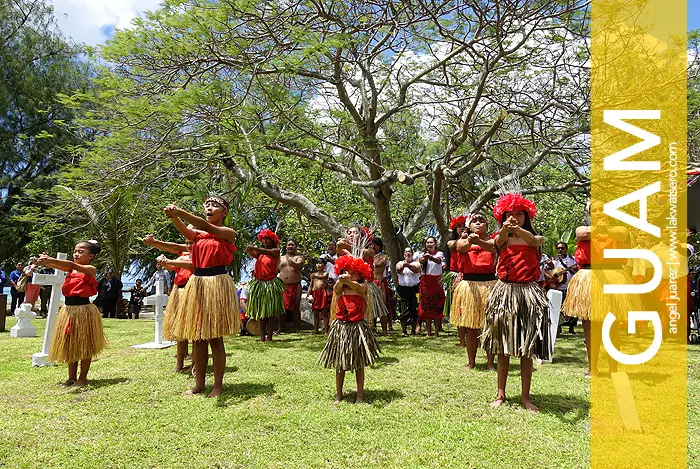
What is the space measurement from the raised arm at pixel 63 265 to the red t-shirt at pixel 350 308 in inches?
90.0

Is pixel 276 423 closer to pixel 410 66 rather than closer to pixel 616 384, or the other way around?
pixel 616 384

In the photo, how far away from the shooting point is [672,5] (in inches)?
262

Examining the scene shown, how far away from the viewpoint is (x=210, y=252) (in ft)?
13.7

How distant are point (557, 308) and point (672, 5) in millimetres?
4437

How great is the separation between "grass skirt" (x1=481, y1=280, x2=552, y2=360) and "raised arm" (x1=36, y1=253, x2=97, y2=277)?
3.49m

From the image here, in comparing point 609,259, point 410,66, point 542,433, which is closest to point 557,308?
point 609,259

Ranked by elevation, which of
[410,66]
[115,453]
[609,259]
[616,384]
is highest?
[410,66]

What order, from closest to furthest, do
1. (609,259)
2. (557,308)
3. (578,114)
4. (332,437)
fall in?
1. (332,437)
2. (609,259)
3. (557,308)
4. (578,114)

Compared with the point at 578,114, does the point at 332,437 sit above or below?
below

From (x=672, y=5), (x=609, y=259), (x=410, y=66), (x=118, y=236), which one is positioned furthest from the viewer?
(x=118, y=236)

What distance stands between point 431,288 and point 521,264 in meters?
4.15

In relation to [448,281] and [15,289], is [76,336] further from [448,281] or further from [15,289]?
[15,289]

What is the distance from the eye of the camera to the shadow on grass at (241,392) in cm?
396

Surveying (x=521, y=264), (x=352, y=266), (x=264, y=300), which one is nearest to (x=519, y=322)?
(x=521, y=264)
